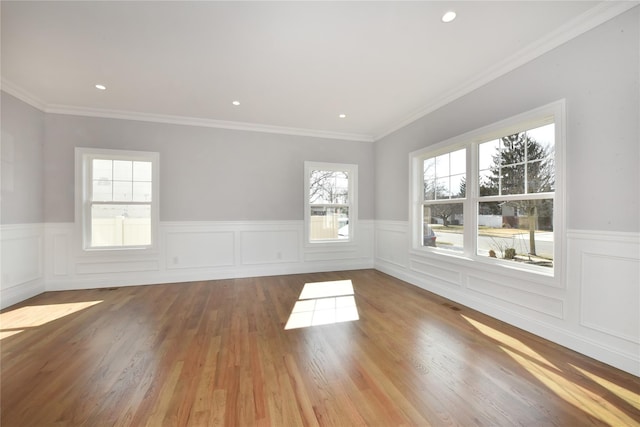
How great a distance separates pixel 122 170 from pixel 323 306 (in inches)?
152

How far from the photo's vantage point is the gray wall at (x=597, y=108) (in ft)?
6.06

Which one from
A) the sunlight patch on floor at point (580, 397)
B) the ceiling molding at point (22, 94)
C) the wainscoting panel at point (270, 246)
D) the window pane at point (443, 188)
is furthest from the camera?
the wainscoting panel at point (270, 246)

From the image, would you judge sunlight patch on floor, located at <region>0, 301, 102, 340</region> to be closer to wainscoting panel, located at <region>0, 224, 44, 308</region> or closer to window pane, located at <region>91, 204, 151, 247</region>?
wainscoting panel, located at <region>0, 224, 44, 308</region>

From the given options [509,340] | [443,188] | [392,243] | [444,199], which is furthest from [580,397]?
[392,243]

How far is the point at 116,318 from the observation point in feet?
9.11

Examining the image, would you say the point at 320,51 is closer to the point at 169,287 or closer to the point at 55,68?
the point at 55,68

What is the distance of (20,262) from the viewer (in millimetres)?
3352

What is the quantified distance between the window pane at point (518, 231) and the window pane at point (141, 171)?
497 cm

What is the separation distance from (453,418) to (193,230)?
4216mm

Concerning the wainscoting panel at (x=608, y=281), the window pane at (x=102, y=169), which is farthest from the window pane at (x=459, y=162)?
the window pane at (x=102, y=169)

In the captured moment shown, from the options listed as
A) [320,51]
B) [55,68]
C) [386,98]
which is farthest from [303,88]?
[55,68]

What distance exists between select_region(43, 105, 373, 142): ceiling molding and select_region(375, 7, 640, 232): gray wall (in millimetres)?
2889

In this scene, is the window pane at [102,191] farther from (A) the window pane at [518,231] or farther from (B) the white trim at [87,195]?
(A) the window pane at [518,231]

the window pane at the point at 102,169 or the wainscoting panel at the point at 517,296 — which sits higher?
the window pane at the point at 102,169
